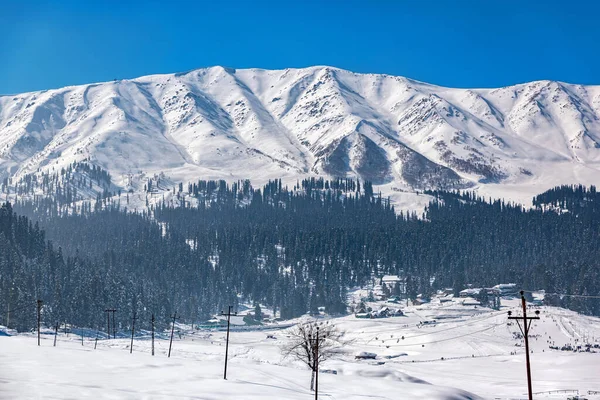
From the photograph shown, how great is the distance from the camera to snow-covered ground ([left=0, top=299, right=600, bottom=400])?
5978 centimetres

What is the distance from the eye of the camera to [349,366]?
329 ft

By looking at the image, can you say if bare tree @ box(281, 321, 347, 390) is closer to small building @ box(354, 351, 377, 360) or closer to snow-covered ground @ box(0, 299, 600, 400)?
snow-covered ground @ box(0, 299, 600, 400)

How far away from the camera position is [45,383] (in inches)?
2064

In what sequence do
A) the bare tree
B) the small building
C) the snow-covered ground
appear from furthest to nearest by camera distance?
the small building < the bare tree < the snow-covered ground

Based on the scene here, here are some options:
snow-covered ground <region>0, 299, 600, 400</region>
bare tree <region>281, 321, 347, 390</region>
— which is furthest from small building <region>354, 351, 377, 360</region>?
bare tree <region>281, 321, 347, 390</region>

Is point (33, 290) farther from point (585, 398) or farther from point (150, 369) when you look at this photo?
point (585, 398)

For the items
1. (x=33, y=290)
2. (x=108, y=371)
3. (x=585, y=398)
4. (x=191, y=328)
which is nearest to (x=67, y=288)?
(x=33, y=290)

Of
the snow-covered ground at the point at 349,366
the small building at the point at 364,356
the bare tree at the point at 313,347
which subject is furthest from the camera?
the small building at the point at 364,356

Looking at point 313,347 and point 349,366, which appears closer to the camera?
point 313,347

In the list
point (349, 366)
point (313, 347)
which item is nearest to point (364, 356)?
point (349, 366)

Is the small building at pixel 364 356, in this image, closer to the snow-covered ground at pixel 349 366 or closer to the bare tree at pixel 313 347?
the snow-covered ground at pixel 349 366

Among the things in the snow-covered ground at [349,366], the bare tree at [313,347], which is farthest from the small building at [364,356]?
the bare tree at [313,347]

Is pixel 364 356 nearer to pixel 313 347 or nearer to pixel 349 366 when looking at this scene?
pixel 349 366

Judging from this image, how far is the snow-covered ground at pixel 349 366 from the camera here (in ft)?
196
